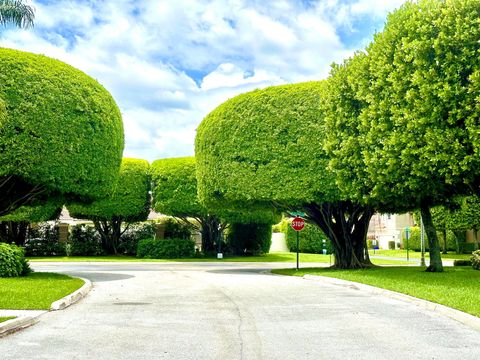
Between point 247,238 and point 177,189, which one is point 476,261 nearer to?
point 177,189

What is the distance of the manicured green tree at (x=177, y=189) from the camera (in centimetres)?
3906

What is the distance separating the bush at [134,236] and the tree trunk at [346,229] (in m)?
22.0

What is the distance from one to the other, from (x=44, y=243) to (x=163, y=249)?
11.3 m

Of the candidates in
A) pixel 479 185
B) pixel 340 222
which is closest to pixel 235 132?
pixel 340 222

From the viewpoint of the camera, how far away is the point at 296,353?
6.77 metres

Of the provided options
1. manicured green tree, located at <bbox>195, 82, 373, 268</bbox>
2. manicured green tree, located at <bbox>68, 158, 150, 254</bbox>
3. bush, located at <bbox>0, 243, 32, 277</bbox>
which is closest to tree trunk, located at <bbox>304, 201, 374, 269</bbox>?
manicured green tree, located at <bbox>195, 82, 373, 268</bbox>

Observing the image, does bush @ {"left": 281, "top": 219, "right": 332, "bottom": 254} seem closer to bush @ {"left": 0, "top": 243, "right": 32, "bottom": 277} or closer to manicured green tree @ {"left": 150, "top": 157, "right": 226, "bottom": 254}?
manicured green tree @ {"left": 150, "top": 157, "right": 226, "bottom": 254}

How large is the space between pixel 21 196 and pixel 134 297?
34.6 ft

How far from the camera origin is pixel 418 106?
1609 centimetres

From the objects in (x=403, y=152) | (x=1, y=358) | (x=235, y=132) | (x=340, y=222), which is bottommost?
(x=1, y=358)

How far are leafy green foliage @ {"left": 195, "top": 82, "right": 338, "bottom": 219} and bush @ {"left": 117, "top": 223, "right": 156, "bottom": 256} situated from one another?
2038 centimetres

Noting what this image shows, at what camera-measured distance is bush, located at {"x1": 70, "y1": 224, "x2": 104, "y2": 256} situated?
4250 centimetres

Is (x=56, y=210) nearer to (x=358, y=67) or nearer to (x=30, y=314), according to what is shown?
(x=358, y=67)

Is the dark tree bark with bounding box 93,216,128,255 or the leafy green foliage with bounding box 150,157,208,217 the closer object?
the leafy green foliage with bounding box 150,157,208,217
